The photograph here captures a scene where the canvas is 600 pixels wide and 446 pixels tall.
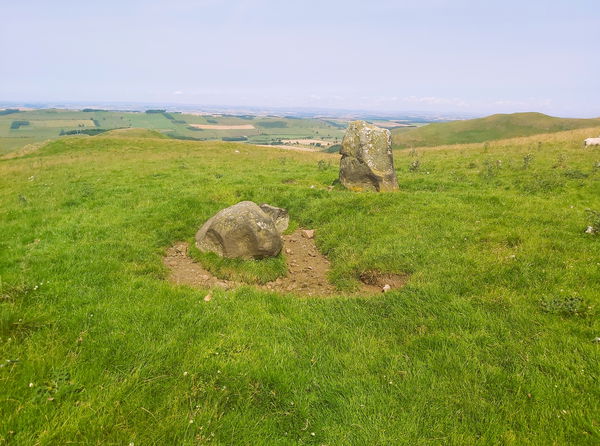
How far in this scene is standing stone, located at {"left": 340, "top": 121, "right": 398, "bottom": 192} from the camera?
1895cm

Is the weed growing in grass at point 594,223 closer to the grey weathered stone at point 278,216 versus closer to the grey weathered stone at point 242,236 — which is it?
the grey weathered stone at point 242,236

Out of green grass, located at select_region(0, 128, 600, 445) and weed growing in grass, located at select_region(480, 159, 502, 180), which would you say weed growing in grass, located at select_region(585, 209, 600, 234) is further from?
weed growing in grass, located at select_region(480, 159, 502, 180)

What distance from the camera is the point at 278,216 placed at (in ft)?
47.4

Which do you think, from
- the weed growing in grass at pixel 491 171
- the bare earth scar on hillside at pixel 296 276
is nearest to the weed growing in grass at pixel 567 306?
the bare earth scar on hillside at pixel 296 276

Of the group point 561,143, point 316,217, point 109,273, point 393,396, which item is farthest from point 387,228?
point 561,143

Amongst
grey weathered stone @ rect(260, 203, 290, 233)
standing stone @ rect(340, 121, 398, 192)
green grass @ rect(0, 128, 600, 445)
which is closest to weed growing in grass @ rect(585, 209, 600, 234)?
green grass @ rect(0, 128, 600, 445)

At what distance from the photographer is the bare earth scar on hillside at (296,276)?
9.85 meters

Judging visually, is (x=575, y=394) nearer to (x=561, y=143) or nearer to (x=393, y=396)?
(x=393, y=396)

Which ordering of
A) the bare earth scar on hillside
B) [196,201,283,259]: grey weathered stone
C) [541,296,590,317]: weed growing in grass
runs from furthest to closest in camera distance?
[196,201,283,259]: grey weathered stone, the bare earth scar on hillside, [541,296,590,317]: weed growing in grass

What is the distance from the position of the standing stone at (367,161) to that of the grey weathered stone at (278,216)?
6.47m

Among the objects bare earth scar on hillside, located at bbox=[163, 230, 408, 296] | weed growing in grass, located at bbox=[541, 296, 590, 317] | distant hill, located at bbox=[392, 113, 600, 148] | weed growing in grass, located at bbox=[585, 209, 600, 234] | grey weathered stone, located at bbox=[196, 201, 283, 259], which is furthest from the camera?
distant hill, located at bbox=[392, 113, 600, 148]

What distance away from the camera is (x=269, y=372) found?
5895 millimetres

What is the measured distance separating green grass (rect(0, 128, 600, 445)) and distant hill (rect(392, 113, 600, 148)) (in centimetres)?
12741

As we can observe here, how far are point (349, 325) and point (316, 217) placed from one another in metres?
7.93
